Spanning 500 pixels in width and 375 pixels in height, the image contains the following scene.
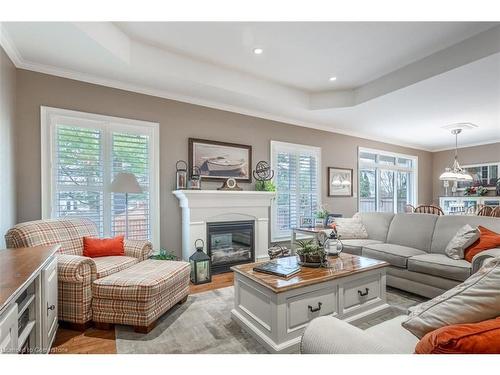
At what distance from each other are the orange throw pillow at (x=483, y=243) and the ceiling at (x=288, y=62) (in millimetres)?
1818

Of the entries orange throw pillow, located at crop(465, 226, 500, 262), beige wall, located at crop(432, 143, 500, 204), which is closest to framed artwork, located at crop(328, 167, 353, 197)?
orange throw pillow, located at crop(465, 226, 500, 262)

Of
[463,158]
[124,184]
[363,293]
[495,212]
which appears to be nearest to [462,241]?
[363,293]

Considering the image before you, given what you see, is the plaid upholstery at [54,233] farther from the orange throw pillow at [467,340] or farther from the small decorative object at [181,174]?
the orange throw pillow at [467,340]

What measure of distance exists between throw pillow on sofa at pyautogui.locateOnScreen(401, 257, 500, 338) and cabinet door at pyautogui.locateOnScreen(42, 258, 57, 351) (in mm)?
2130

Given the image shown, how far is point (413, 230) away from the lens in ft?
11.7

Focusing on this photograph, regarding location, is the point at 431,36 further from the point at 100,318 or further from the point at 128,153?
the point at 100,318

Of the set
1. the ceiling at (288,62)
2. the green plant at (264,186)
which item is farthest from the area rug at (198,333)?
the ceiling at (288,62)

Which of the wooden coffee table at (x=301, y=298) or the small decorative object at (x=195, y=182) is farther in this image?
the small decorative object at (x=195, y=182)

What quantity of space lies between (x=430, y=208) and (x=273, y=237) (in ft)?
11.6

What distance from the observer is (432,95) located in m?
3.62

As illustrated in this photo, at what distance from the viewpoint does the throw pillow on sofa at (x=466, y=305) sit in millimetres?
974

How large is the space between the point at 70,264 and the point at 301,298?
1.89 metres

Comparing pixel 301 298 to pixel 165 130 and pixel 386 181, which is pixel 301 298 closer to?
pixel 165 130
